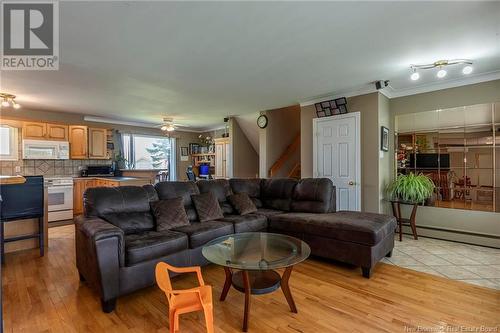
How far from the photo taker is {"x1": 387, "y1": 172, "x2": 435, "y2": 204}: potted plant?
13.5 ft

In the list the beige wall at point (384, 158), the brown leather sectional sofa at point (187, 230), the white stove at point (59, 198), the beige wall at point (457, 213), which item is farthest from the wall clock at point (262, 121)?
the white stove at point (59, 198)

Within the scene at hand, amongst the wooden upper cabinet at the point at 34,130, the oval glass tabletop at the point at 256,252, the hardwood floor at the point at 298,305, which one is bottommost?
the hardwood floor at the point at 298,305

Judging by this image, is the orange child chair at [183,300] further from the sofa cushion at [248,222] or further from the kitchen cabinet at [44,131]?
the kitchen cabinet at [44,131]

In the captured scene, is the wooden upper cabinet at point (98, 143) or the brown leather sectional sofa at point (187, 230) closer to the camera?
the brown leather sectional sofa at point (187, 230)

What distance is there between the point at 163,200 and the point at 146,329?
1.61 meters

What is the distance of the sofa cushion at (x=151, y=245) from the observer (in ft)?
7.90

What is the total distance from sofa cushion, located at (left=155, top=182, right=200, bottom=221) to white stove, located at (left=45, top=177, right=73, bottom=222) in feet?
10.9

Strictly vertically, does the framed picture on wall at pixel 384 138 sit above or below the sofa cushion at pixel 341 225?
above

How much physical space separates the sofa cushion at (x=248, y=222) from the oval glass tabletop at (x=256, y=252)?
61 centimetres

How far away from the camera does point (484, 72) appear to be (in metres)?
3.71

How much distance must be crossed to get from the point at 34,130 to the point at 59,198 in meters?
1.56

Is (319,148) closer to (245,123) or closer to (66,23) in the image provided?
(245,123)

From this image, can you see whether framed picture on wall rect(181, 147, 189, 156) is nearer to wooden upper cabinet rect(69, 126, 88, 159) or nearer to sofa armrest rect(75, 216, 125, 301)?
wooden upper cabinet rect(69, 126, 88, 159)

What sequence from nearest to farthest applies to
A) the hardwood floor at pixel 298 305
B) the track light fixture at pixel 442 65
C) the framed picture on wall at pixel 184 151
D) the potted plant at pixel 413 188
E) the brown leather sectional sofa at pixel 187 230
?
1. the hardwood floor at pixel 298 305
2. the brown leather sectional sofa at pixel 187 230
3. the track light fixture at pixel 442 65
4. the potted plant at pixel 413 188
5. the framed picture on wall at pixel 184 151
